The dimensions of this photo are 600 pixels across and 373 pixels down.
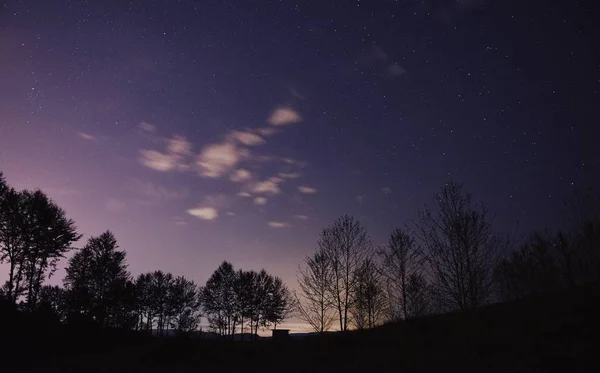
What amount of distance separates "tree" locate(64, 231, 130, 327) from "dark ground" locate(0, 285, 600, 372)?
18502 mm

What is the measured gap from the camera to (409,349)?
42.8 feet

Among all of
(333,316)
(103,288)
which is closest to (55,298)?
(103,288)

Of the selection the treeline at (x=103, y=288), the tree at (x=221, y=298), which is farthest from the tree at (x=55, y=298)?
the tree at (x=221, y=298)

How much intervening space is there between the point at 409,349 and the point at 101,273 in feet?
144

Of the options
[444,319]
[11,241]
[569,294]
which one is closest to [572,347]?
[569,294]

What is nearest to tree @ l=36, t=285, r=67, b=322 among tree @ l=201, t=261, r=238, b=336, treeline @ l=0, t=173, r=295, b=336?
treeline @ l=0, t=173, r=295, b=336

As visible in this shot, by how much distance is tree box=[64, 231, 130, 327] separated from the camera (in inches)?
1703

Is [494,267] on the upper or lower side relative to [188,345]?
upper

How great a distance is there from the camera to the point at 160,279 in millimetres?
59156

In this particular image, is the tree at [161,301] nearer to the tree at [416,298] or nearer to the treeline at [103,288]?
the treeline at [103,288]

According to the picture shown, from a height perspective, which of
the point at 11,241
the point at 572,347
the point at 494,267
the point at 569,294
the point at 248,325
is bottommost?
the point at 248,325

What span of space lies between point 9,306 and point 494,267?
3581 centimetres

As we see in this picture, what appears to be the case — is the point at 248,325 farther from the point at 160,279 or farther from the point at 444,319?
the point at 444,319

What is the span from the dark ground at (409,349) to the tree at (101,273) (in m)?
18.5
